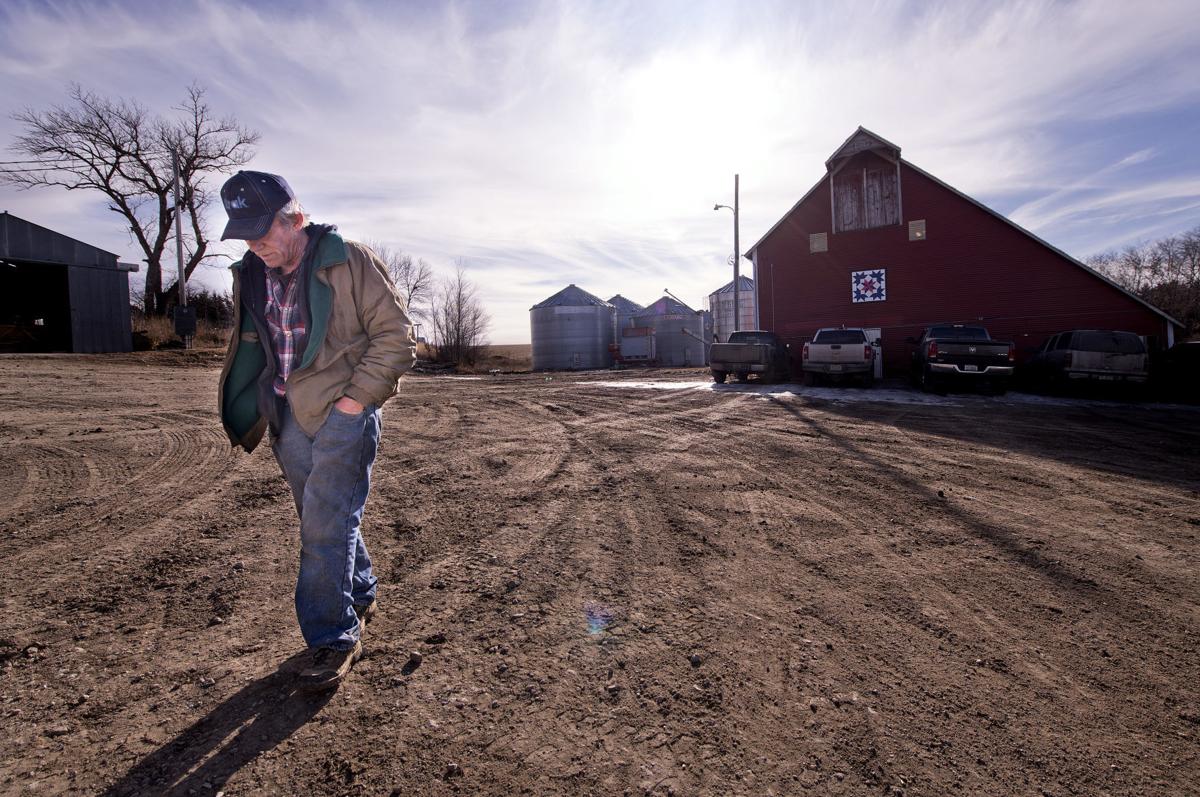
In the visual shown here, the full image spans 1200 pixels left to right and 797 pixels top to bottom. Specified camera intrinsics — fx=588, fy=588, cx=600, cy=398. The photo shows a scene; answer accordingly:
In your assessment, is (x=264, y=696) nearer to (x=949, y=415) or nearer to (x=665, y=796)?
(x=665, y=796)

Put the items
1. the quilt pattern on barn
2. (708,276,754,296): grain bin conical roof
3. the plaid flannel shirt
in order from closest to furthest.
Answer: the plaid flannel shirt
the quilt pattern on barn
(708,276,754,296): grain bin conical roof

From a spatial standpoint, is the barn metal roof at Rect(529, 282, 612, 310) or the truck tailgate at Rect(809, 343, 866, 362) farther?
the barn metal roof at Rect(529, 282, 612, 310)

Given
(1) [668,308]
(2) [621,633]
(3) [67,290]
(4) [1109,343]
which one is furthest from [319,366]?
(1) [668,308]

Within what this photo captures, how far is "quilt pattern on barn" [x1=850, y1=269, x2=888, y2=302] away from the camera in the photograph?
21.5 metres

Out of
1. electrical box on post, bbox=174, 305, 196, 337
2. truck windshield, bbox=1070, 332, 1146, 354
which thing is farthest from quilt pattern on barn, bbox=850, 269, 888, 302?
electrical box on post, bbox=174, 305, 196, 337

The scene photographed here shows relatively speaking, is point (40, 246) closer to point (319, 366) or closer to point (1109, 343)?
point (319, 366)

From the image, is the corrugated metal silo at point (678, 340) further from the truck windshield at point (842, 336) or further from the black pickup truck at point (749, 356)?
the truck windshield at point (842, 336)

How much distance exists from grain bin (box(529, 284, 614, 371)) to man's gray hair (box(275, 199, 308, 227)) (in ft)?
112

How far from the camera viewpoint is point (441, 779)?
1.82 meters

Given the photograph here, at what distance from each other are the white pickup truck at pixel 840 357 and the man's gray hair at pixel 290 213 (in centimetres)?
1609

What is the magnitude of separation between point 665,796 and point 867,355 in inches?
654

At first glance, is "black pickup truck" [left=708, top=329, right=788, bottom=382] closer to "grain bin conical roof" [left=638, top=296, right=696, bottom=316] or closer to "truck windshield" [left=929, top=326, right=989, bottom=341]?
"truck windshield" [left=929, top=326, right=989, bottom=341]

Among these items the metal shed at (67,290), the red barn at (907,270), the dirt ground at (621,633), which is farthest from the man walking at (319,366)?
the metal shed at (67,290)

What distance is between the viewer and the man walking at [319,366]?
2.32 meters
